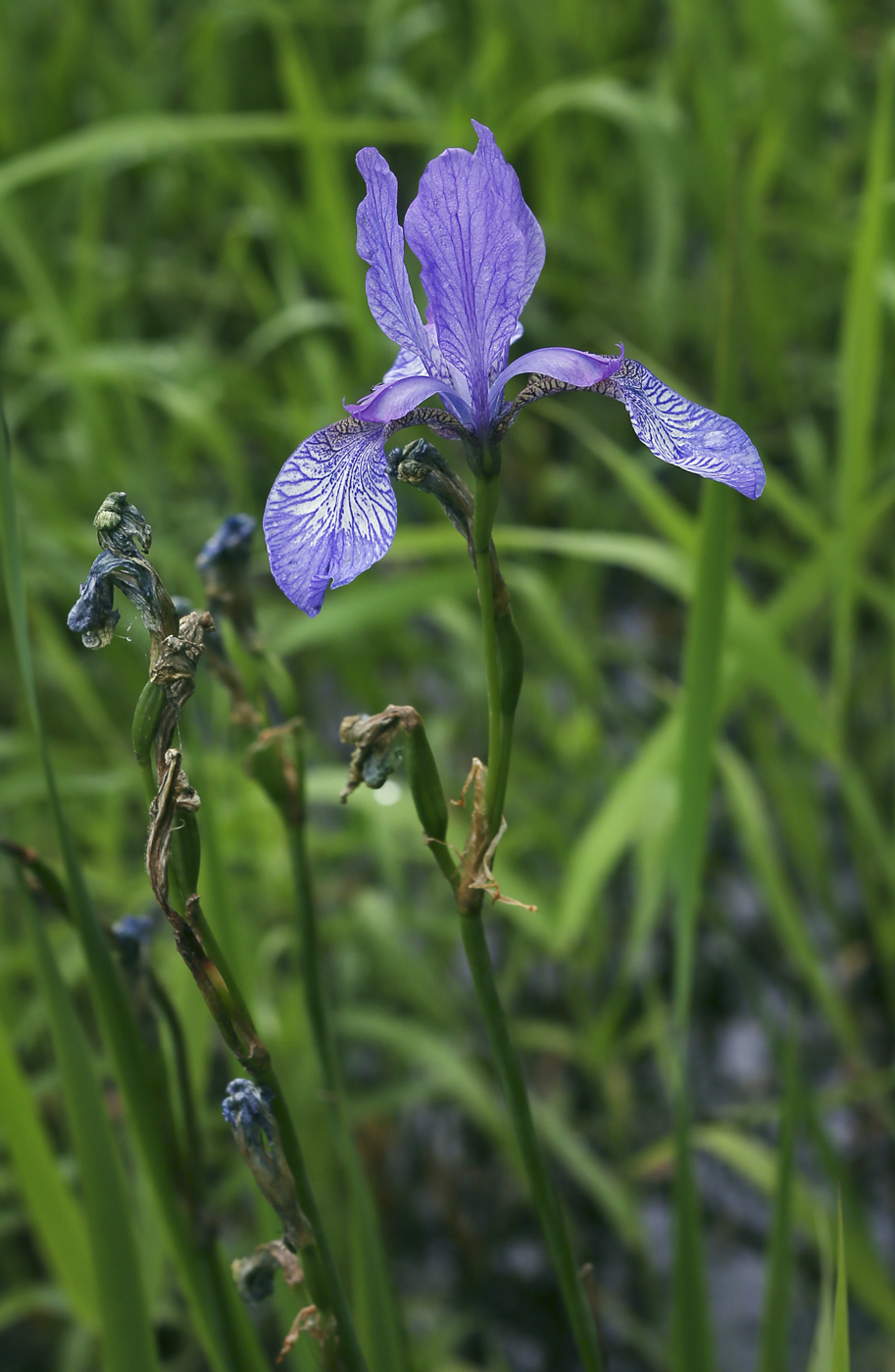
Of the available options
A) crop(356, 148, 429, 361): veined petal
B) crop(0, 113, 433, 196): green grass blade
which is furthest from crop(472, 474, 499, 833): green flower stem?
crop(0, 113, 433, 196): green grass blade

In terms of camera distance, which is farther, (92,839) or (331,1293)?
(92,839)

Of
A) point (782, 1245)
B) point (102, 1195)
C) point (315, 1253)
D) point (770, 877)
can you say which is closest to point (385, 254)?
point (315, 1253)

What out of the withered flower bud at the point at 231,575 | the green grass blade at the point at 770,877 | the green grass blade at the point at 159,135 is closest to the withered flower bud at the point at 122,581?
the withered flower bud at the point at 231,575

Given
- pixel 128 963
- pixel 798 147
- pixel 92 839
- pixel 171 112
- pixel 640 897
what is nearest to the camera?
pixel 128 963

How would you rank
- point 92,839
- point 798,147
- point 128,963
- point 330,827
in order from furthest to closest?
point 798,147 → point 330,827 → point 92,839 → point 128,963

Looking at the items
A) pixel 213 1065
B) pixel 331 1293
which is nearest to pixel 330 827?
pixel 213 1065

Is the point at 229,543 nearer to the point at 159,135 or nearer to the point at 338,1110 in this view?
the point at 338,1110

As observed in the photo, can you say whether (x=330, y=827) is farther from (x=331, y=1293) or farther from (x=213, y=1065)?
(x=331, y=1293)

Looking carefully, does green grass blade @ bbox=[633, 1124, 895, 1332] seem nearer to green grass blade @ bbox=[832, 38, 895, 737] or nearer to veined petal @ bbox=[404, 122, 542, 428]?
green grass blade @ bbox=[832, 38, 895, 737]
